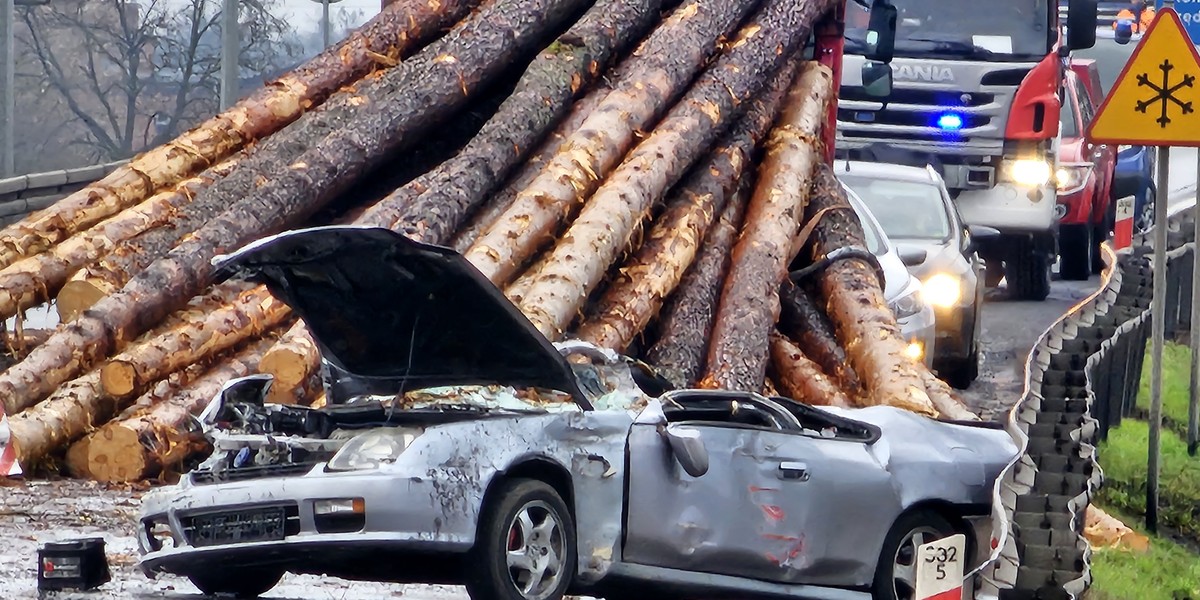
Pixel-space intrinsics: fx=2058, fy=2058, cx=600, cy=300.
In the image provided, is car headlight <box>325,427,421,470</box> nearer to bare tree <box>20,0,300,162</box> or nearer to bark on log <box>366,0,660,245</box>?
bark on log <box>366,0,660,245</box>

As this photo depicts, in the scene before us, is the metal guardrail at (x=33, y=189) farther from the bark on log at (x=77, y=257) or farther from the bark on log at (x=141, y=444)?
the bark on log at (x=141, y=444)

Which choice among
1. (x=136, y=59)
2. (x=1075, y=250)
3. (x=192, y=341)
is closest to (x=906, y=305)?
(x=192, y=341)

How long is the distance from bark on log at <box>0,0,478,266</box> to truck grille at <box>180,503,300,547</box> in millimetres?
6266

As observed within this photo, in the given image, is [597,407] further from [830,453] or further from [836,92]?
[836,92]

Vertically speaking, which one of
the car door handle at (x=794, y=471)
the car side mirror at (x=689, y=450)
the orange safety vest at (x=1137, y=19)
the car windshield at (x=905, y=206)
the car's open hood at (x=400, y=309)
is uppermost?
the orange safety vest at (x=1137, y=19)

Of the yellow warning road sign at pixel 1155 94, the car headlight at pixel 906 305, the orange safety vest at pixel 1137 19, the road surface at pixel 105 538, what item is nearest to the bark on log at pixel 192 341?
the road surface at pixel 105 538

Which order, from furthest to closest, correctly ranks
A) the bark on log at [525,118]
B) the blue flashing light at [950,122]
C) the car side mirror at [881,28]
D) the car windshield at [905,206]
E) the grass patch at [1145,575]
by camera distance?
the blue flashing light at [950,122], the car side mirror at [881,28], the car windshield at [905,206], the bark on log at [525,118], the grass patch at [1145,575]

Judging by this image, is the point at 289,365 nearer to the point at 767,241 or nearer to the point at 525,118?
the point at 525,118

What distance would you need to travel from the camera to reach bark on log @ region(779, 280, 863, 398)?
12.9 meters

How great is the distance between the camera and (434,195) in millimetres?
12484

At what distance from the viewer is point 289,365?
35.7 ft

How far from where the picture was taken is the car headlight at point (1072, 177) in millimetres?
22328

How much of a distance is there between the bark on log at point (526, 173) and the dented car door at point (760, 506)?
4577 millimetres

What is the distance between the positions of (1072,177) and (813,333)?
33.1 feet
